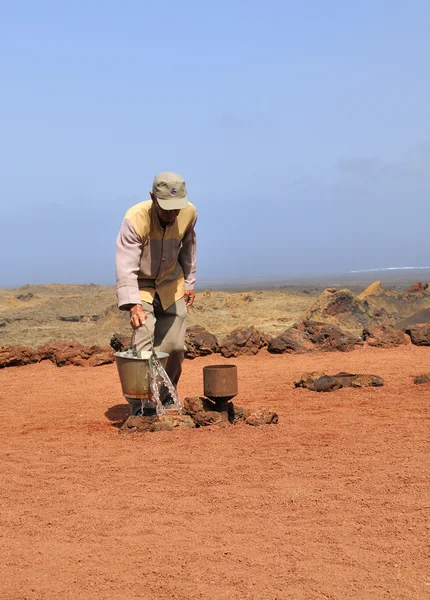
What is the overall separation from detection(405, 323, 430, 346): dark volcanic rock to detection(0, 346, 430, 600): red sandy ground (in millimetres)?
3611

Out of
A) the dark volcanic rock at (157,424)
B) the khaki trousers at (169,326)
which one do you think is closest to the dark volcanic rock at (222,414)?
the dark volcanic rock at (157,424)

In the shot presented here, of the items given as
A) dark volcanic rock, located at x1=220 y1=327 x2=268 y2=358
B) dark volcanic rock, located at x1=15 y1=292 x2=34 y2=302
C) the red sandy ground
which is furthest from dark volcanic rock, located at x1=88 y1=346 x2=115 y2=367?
dark volcanic rock, located at x1=15 y1=292 x2=34 y2=302

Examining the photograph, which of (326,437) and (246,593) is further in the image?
(326,437)

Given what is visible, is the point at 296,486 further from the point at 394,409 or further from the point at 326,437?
the point at 394,409

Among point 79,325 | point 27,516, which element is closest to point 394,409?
point 27,516

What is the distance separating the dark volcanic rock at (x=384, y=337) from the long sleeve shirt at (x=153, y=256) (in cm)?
482

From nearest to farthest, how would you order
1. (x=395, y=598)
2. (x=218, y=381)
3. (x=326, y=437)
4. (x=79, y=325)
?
1. (x=395, y=598)
2. (x=326, y=437)
3. (x=218, y=381)
4. (x=79, y=325)

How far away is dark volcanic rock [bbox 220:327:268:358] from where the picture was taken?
11531 mm

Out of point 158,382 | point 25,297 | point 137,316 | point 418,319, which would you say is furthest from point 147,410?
point 25,297

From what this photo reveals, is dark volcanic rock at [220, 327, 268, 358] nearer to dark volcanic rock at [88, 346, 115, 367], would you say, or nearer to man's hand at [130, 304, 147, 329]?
dark volcanic rock at [88, 346, 115, 367]

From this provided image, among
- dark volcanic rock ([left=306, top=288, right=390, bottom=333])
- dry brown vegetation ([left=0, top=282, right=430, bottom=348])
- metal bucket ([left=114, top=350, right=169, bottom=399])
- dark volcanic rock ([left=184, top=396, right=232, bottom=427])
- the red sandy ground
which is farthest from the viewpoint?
dry brown vegetation ([left=0, top=282, right=430, bottom=348])

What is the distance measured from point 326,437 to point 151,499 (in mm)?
2004

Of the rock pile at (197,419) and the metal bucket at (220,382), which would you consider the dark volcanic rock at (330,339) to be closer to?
the rock pile at (197,419)

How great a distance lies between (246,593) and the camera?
356 centimetres
